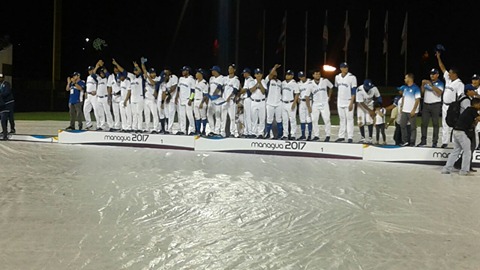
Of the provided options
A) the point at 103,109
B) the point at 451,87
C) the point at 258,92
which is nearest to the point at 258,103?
the point at 258,92

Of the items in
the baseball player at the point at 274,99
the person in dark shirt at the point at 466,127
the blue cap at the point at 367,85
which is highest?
the blue cap at the point at 367,85

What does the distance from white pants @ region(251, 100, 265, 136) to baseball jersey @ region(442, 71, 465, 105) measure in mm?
4827

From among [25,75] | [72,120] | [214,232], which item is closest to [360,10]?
[25,75]

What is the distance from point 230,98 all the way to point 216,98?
1.36 ft

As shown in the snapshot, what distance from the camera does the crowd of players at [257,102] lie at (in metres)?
13.1

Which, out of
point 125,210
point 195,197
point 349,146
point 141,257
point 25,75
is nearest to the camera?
point 141,257

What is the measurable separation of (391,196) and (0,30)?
38.9m

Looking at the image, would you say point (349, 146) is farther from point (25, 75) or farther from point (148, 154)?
point (25, 75)

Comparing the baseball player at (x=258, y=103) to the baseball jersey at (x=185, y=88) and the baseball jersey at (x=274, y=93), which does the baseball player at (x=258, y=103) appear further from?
the baseball jersey at (x=185, y=88)

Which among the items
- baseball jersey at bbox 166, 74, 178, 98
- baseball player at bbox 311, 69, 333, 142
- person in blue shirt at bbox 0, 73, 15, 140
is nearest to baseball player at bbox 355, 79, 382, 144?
baseball player at bbox 311, 69, 333, 142

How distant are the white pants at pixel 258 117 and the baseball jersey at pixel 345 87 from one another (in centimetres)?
220

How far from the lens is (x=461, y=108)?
1135 centimetres

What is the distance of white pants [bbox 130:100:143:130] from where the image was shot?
1638 centimetres

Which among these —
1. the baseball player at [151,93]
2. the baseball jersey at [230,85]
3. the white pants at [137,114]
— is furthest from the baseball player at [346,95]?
the white pants at [137,114]
